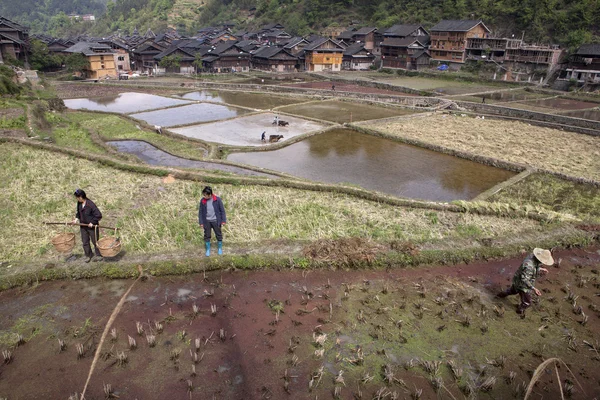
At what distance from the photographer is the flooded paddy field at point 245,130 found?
82.2ft

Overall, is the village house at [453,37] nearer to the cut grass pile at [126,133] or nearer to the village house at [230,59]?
the village house at [230,59]

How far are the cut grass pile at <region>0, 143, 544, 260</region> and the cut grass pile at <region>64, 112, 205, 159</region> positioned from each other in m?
5.96

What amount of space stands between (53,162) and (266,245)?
13377mm

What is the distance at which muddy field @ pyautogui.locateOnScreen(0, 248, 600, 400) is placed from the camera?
5.90 metres

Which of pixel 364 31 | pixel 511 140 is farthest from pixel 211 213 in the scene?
pixel 364 31

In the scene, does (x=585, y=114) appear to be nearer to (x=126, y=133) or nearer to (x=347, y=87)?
(x=347, y=87)

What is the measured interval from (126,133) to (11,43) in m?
37.9

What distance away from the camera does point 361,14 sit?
82.4 metres

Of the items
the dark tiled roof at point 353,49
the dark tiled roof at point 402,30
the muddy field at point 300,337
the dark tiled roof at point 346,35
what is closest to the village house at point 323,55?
the dark tiled roof at point 353,49

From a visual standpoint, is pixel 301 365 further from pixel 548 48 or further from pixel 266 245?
pixel 548 48

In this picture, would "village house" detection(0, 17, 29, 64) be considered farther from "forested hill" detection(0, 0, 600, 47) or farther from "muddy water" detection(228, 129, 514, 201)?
"forested hill" detection(0, 0, 600, 47)

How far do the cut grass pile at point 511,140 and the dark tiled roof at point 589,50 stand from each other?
19995mm

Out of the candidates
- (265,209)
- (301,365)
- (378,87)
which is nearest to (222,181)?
(265,209)

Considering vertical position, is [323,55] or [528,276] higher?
[323,55]
